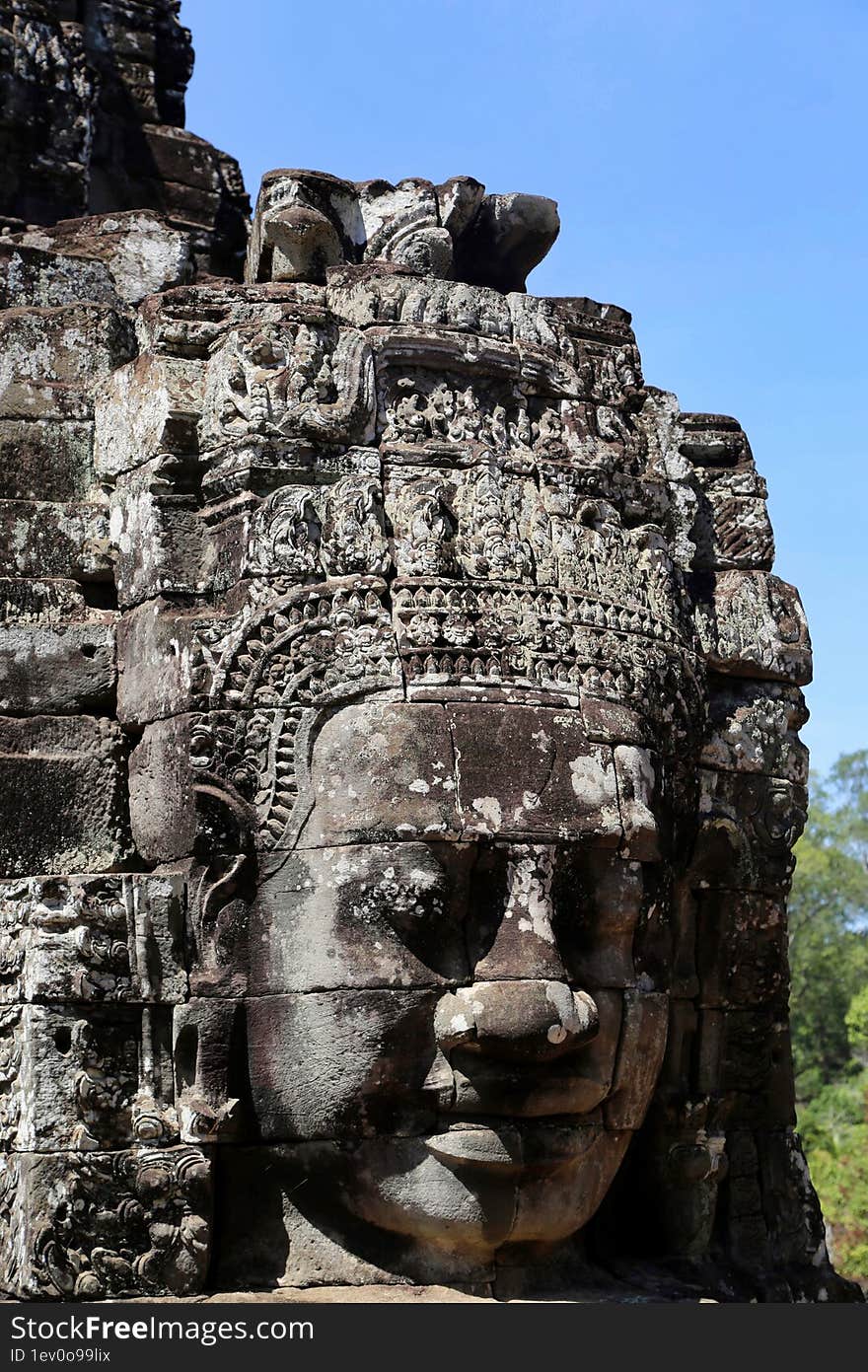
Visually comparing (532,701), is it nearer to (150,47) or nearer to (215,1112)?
(215,1112)

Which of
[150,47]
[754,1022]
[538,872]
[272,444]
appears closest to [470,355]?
[272,444]

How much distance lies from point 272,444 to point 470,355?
873 mm

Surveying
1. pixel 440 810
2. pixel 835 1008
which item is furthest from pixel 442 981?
pixel 835 1008

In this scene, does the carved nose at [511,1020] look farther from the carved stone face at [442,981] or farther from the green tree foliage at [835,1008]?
the green tree foliage at [835,1008]

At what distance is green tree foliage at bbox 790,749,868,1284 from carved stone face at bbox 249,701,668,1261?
15.9 m

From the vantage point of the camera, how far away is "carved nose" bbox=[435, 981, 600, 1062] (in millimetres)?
6633

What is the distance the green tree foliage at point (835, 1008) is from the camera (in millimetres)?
22766

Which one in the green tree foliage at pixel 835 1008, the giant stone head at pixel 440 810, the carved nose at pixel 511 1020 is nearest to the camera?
the carved nose at pixel 511 1020

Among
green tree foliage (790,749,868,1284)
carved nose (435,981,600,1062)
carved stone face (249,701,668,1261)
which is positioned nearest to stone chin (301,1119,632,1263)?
carved stone face (249,701,668,1261)

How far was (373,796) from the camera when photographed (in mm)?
6820

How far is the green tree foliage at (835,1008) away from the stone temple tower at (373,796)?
14.8m

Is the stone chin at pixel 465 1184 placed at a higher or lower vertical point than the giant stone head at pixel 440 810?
lower

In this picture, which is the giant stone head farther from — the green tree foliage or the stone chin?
the green tree foliage

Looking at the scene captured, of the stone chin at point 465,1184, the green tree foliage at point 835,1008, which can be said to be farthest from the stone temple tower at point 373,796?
the green tree foliage at point 835,1008
